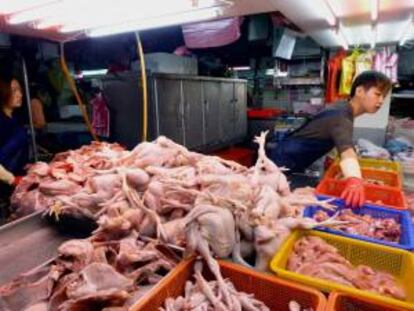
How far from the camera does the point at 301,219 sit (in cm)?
141

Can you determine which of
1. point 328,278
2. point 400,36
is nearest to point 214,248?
point 328,278

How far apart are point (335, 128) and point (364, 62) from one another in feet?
6.78

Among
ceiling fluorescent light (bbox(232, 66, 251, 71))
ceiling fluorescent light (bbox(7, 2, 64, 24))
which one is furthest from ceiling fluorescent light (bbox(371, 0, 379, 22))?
ceiling fluorescent light (bbox(232, 66, 251, 71))

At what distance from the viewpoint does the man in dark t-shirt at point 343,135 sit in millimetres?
2096

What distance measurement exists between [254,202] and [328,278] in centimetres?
41

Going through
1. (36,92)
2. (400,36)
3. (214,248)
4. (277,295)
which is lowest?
(277,295)

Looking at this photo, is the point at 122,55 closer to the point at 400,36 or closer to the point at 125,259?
the point at 400,36

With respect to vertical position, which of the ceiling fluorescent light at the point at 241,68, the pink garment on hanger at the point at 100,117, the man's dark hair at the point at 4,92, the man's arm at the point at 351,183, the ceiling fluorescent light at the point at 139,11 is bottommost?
the man's arm at the point at 351,183

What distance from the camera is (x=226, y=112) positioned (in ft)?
18.4

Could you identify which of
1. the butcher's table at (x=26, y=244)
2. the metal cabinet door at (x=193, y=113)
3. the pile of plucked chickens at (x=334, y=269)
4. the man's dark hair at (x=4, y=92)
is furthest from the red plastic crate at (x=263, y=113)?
the butcher's table at (x=26, y=244)

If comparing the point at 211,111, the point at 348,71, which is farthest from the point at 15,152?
the point at 348,71

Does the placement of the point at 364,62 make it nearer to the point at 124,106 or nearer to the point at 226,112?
the point at 226,112

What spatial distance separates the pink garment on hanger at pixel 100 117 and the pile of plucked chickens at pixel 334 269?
3318 millimetres

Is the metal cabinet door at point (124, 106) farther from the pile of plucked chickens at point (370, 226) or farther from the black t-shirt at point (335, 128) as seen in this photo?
the pile of plucked chickens at point (370, 226)
